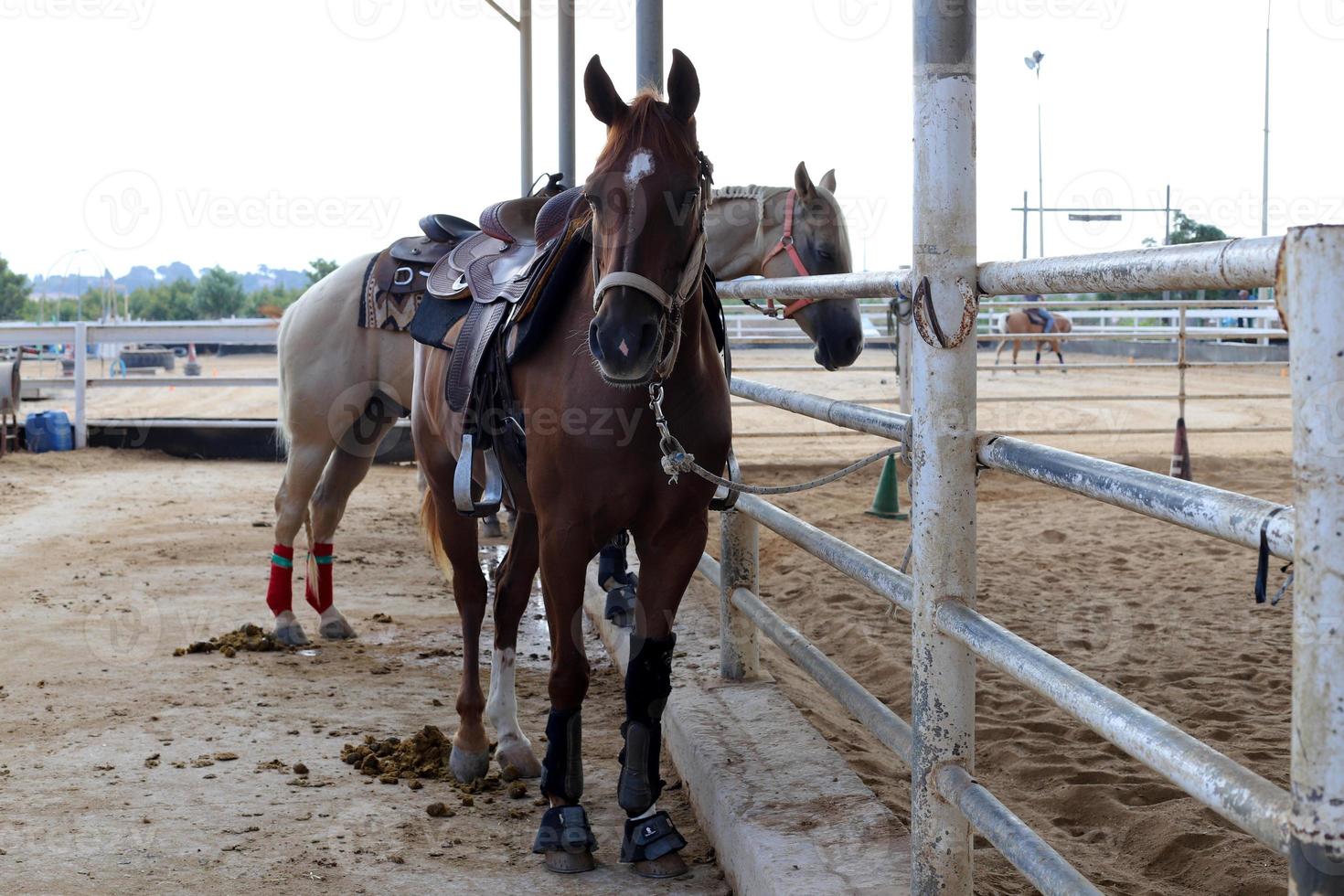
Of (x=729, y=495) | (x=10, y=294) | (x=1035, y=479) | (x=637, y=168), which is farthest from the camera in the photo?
(x=10, y=294)

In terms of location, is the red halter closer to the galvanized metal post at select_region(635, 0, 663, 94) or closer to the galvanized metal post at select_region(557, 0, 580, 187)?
the galvanized metal post at select_region(635, 0, 663, 94)

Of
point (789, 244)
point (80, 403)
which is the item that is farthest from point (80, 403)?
point (789, 244)

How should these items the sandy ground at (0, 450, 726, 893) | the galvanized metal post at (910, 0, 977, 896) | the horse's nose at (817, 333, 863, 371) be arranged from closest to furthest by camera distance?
1. the galvanized metal post at (910, 0, 977, 896)
2. the sandy ground at (0, 450, 726, 893)
3. the horse's nose at (817, 333, 863, 371)

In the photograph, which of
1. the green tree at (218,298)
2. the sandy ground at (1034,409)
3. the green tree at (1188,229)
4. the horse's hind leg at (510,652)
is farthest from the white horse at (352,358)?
the green tree at (218,298)

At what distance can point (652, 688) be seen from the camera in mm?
2988

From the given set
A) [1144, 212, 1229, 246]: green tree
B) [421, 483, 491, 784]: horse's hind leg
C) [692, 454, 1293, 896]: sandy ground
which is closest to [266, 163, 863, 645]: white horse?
[692, 454, 1293, 896]: sandy ground

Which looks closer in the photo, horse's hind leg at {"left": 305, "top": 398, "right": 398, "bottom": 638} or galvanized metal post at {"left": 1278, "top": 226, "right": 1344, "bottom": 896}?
galvanized metal post at {"left": 1278, "top": 226, "right": 1344, "bottom": 896}

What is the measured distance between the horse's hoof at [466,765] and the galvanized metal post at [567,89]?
5056mm

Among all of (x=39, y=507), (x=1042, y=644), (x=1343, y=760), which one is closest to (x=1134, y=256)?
(x=1343, y=760)

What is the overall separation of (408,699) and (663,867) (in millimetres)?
1872

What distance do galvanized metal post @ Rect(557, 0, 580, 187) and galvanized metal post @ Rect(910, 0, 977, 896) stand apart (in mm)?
6114

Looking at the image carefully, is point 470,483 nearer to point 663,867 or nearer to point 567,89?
point 663,867

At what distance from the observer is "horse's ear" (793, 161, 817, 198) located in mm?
5594

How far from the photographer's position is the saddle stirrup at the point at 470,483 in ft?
10.6
